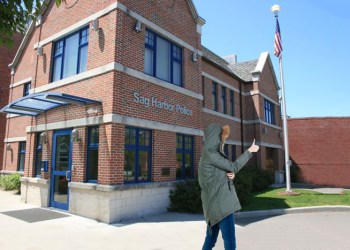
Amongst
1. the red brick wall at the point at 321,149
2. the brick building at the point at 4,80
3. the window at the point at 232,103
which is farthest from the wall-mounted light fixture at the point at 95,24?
the red brick wall at the point at 321,149

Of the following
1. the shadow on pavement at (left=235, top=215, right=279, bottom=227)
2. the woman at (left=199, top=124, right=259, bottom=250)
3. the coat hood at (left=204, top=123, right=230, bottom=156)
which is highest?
the coat hood at (left=204, top=123, right=230, bottom=156)

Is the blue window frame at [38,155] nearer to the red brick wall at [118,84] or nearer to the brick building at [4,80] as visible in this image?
the red brick wall at [118,84]

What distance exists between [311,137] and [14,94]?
22.9m

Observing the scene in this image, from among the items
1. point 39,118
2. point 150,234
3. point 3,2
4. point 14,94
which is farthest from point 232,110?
point 3,2

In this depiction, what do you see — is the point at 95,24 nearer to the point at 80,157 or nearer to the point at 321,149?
the point at 80,157

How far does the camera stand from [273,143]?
862 inches

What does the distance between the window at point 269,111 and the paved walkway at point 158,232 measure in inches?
485

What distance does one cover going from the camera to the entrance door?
10.1m

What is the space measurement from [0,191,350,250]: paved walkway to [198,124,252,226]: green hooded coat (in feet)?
9.01

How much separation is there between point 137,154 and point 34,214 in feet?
12.6

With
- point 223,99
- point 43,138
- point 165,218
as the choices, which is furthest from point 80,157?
point 223,99

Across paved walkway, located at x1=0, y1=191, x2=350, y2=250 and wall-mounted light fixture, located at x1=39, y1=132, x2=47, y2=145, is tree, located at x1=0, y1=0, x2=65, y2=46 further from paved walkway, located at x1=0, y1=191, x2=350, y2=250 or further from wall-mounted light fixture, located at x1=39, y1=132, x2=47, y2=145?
wall-mounted light fixture, located at x1=39, y1=132, x2=47, y2=145

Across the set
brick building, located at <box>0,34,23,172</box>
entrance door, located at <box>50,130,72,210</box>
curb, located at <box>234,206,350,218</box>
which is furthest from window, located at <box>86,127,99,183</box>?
brick building, located at <box>0,34,23,172</box>

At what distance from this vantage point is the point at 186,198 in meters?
10.1
